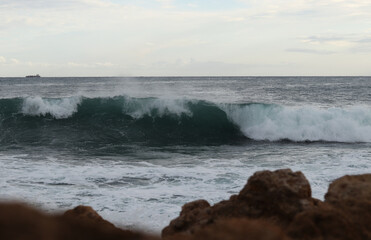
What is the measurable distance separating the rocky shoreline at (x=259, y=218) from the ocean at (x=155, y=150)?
2739 millimetres

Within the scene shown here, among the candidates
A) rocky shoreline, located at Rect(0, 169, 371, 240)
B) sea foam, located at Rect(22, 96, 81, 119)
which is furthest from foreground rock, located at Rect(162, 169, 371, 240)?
sea foam, located at Rect(22, 96, 81, 119)

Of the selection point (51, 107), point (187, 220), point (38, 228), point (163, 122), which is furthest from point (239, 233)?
point (51, 107)

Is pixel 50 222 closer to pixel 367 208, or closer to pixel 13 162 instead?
pixel 367 208

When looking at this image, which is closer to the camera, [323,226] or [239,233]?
[239,233]

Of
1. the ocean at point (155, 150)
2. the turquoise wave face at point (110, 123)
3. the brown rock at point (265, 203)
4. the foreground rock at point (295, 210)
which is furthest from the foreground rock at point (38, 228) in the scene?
the turquoise wave face at point (110, 123)

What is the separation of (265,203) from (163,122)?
17243mm

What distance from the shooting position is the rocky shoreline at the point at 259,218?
236cm

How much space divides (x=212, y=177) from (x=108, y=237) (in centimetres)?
707

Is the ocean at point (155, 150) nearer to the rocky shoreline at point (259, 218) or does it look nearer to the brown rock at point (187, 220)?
the brown rock at point (187, 220)

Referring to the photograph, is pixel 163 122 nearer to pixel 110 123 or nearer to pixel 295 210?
pixel 110 123

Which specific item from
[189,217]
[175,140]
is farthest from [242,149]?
[189,217]

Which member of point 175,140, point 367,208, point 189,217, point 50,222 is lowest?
point 175,140

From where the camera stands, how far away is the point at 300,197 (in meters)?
3.67

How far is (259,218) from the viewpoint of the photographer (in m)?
3.62
